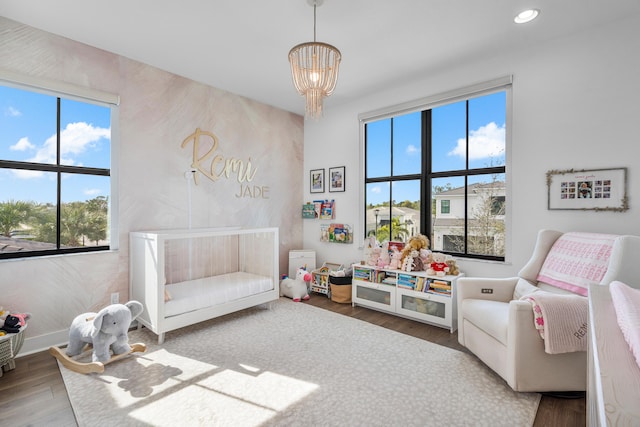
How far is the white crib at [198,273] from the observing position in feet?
8.06

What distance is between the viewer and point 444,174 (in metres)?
3.22

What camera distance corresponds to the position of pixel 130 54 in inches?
108

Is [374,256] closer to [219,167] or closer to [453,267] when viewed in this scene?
[453,267]

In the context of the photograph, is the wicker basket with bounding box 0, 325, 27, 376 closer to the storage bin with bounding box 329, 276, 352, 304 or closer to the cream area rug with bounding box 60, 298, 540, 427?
the cream area rug with bounding box 60, 298, 540, 427

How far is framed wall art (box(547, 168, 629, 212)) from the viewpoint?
7.25 feet

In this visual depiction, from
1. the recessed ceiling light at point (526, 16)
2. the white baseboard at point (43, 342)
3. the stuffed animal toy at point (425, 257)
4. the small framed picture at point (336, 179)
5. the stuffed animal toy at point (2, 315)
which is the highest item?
the recessed ceiling light at point (526, 16)

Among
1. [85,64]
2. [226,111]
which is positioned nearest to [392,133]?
[226,111]

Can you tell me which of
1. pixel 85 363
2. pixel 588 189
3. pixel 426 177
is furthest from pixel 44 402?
pixel 588 189

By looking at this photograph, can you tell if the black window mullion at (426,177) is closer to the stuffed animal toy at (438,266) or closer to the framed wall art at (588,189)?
the stuffed animal toy at (438,266)

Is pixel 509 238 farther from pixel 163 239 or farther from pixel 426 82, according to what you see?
pixel 163 239

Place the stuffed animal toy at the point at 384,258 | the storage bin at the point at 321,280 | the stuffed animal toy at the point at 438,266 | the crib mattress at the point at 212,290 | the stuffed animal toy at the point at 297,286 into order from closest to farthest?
the crib mattress at the point at 212,290, the stuffed animal toy at the point at 438,266, the stuffed animal toy at the point at 384,258, the stuffed animal toy at the point at 297,286, the storage bin at the point at 321,280

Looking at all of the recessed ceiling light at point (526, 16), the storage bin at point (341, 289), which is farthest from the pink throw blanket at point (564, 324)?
the storage bin at point (341, 289)

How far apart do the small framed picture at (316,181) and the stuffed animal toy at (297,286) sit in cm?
118

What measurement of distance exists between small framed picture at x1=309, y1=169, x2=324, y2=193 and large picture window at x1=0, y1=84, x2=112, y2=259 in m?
2.45
